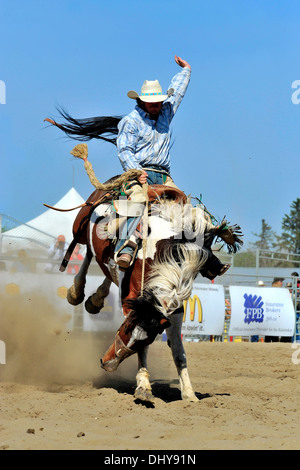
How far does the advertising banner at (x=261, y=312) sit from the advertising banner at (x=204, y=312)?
0.32 meters

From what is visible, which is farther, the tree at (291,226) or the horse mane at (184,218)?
the tree at (291,226)

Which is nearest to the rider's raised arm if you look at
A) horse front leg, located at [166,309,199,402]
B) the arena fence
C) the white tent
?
horse front leg, located at [166,309,199,402]

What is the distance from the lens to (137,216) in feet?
16.6

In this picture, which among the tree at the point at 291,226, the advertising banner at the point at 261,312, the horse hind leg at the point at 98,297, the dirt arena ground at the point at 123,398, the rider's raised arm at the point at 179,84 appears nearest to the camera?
the dirt arena ground at the point at 123,398

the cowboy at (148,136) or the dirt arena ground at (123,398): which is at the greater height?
the cowboy at (148,136)

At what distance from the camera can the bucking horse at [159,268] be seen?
457 centimetres

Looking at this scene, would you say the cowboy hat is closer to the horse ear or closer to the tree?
the horse ear

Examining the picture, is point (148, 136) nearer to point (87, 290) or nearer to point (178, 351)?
point (178, 351)

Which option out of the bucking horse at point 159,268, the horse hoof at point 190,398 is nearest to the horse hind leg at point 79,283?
the bucking horse at point 159,268

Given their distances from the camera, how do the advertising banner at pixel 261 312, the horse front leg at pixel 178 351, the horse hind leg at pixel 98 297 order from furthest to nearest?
the advertising banner at pixel 261 312
the horse hind leg at pixel 98 297
the horse front leg at pixel 178 351

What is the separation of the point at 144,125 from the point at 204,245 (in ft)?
4.49

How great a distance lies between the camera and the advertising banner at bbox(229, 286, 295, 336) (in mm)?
12656

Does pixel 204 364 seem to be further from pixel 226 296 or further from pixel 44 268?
pixel 226 296

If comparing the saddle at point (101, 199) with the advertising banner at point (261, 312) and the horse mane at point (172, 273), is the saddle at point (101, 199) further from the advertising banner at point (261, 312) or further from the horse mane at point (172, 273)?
the advertising banner at point (261, 312)
